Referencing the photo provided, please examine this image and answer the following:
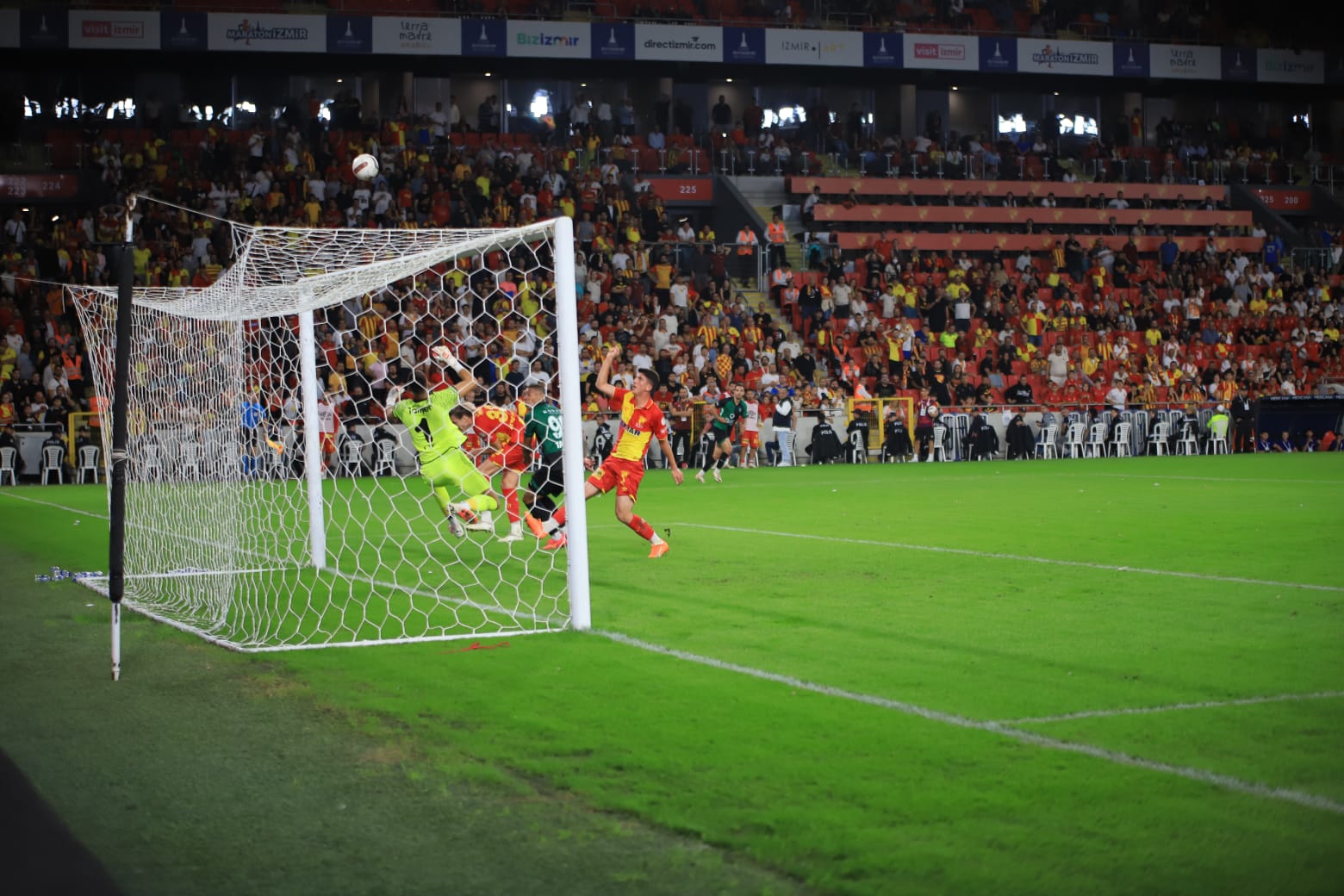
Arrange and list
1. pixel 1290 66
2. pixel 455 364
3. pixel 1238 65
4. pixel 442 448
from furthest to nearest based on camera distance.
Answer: pixel 1290 66
pixel 1238 65
pixel 442 448
pixel 455 364

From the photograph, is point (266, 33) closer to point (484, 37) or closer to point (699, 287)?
point (484, 37)

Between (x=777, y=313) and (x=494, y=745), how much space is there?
32052mm

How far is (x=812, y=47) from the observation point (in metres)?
43.9

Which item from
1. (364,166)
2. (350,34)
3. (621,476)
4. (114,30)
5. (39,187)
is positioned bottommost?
(621,476)

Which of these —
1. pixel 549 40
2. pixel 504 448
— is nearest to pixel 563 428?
pixel 504 448

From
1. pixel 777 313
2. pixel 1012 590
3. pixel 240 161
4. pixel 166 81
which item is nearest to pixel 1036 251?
pixel 777 313

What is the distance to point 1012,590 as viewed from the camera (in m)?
10.3

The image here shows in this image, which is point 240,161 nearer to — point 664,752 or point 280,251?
point 280,251

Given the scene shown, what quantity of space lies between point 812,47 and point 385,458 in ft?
79.8

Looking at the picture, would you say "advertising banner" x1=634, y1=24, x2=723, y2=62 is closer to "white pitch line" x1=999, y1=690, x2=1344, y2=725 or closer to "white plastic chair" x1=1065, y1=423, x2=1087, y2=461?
"white plastic chair" x1=1065, y1=423, x2=1087, y2=461

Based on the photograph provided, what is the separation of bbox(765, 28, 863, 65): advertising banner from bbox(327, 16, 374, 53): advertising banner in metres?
12.0

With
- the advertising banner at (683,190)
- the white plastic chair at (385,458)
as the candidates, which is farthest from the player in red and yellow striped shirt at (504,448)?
the advertising banner at (683,190)

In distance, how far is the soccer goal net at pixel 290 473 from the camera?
29.8 ft

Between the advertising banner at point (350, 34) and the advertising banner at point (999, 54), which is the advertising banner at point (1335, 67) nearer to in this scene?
the advertising banner at point (999, 54)
